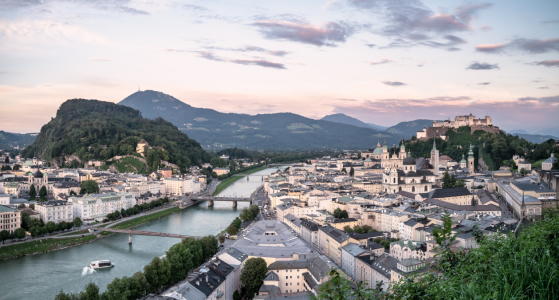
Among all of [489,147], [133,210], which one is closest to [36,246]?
[133,210]

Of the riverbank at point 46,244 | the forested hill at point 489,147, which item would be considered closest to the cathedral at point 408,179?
the forested hill at point 489,147

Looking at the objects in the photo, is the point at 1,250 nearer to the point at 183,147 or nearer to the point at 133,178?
the point at 133,178

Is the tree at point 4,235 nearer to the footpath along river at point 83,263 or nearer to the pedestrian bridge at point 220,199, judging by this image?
the footpath along river at point 83,263

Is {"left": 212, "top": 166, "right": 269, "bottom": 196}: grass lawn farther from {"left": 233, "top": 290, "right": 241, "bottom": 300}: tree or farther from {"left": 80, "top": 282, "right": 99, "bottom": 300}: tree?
{"left": 80, "top": 282, "right": 99, "bottom": 300}: tree

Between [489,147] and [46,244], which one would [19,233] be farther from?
[489,147]

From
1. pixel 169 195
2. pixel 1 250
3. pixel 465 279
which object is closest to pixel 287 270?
pixel 465 279
